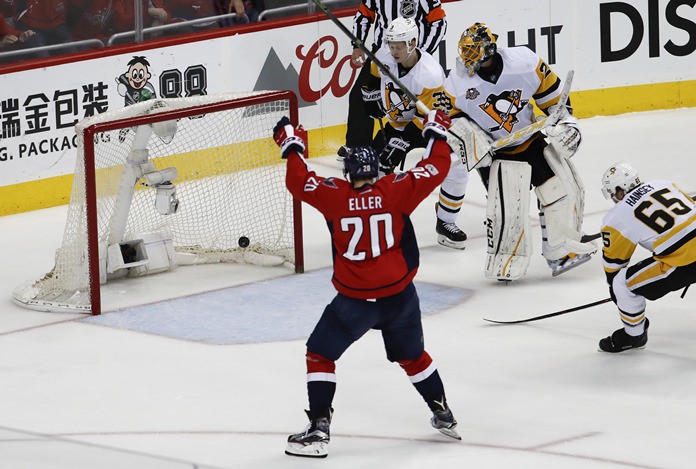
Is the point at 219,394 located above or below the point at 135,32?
below

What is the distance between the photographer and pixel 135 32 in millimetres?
8898

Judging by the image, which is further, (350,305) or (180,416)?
(180,416)

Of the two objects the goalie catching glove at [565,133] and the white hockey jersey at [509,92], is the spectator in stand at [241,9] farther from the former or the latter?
the goalie catching glove at [565,133]

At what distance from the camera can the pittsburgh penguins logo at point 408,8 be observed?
8.95 metres

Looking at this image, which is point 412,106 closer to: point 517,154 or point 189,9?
point 517,154

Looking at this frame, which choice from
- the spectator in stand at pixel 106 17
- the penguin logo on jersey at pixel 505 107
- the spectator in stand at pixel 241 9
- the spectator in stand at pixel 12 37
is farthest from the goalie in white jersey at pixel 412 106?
the spectator in stand at pixel 12 37

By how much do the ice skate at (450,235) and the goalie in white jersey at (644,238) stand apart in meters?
1.91

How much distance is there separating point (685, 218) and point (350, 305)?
157 cm

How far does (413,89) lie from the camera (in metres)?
7.66

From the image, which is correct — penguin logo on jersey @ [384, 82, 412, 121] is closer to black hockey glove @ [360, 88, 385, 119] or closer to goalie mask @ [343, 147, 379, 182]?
black hockey glove @ [360, 88, 385, 119]

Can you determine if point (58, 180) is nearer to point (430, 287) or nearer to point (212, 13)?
point (212, 13)

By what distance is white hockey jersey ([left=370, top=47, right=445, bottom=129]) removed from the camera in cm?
764

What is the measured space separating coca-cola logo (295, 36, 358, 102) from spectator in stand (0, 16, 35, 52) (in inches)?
70.6

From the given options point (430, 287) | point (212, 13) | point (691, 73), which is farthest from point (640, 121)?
point (430, 287)
